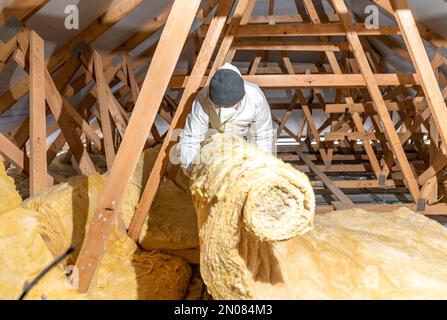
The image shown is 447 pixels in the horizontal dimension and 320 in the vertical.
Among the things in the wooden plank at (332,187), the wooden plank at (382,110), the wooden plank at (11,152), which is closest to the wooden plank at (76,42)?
the wooden plank at (11,152)

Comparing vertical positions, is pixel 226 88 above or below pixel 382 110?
below

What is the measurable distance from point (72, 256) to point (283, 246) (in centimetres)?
125

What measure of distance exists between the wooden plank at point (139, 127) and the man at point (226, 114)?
1.05ft

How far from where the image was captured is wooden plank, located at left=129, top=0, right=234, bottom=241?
7.76 feet

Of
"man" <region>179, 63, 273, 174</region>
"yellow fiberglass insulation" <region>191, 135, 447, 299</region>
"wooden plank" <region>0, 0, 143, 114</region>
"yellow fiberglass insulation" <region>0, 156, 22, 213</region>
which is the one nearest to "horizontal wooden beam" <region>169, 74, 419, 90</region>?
"wooden plank" <region>0, 0, 143, 114</region>

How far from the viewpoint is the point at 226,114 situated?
7.04ft

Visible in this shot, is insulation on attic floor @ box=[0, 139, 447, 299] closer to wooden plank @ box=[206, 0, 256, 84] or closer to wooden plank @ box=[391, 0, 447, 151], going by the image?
wooden plank @ box=[391, 0, 447, 151]

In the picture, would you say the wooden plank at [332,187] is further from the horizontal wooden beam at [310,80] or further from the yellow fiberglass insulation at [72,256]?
the yellow fiberglass insulation at [72,256]

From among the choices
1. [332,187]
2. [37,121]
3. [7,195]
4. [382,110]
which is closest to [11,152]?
[37,121]

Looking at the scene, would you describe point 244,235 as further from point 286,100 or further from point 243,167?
point 286,100

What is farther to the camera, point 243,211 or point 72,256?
point 72,256

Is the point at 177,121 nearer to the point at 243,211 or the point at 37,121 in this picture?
the point at 37,121

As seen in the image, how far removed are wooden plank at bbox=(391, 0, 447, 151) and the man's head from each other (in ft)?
3.47
